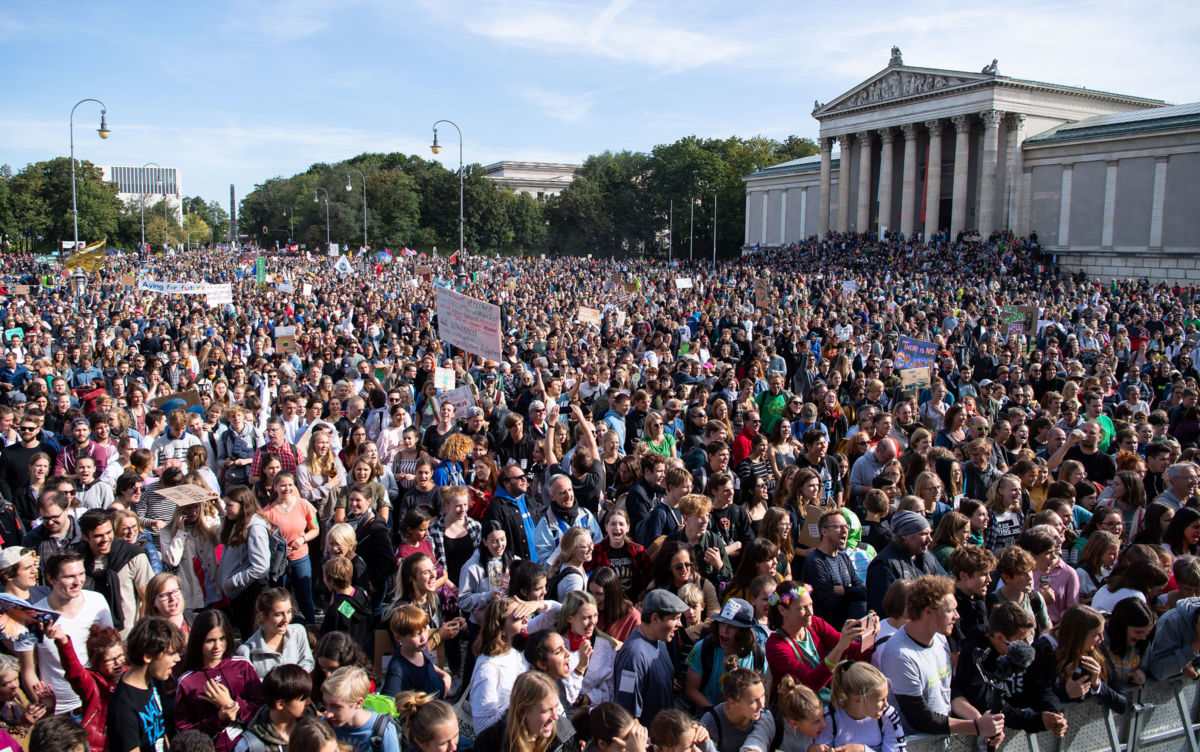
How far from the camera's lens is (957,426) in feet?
30.9

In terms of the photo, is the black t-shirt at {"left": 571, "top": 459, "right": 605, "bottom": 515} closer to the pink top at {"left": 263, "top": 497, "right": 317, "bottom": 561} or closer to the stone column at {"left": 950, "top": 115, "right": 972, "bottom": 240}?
the pink top at {"left": 263, "top": 497, "right": 317, "bottom": 561}

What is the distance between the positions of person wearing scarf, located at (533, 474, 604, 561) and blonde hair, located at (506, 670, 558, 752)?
255 centimetres

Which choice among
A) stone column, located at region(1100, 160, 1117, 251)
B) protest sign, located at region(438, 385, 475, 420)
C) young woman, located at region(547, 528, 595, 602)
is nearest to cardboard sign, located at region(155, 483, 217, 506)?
young woman, located at region(547, 528, 595, 602)

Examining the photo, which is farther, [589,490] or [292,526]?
[589,490]

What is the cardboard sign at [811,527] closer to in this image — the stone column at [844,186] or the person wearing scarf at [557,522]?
the person wearing scarf at [557,522]

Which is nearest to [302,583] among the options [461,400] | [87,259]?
[461,400]

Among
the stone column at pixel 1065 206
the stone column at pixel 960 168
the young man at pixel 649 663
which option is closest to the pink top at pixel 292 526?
the young man at pixel 649 663

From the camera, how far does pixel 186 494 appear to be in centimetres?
610

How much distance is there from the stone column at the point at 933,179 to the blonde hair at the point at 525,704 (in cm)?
5503

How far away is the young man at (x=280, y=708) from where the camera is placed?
155 inches

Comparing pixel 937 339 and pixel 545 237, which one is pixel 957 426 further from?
pixel 545 237

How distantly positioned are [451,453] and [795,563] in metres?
3.09

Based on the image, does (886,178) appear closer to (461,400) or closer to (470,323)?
(470,323)

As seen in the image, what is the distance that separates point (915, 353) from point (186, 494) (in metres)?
11.2
